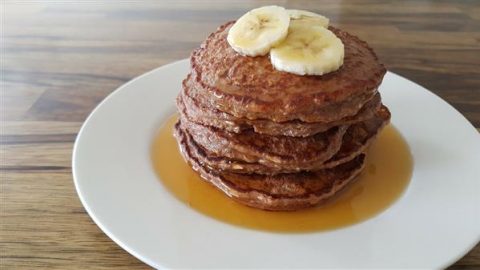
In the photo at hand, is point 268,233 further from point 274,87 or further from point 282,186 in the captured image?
point 274,87

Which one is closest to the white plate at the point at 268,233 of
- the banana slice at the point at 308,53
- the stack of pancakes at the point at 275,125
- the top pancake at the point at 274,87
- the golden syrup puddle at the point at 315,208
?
the golden syrup puddle at the point at 315,208

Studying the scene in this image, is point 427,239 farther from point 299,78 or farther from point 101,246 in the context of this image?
point 101,246

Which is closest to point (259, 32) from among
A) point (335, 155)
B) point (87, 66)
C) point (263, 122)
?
point (263, 122)

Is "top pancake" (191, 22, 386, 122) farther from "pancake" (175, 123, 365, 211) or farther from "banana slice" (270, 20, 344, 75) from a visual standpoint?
"pancake" (175, 123, 365, 211)

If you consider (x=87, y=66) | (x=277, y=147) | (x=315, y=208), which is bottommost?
(x=87, y=66)

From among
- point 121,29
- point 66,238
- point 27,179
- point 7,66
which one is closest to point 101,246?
point 66,238

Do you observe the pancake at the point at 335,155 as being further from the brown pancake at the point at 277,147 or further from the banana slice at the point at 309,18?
the banana slice at the point at 309,18
